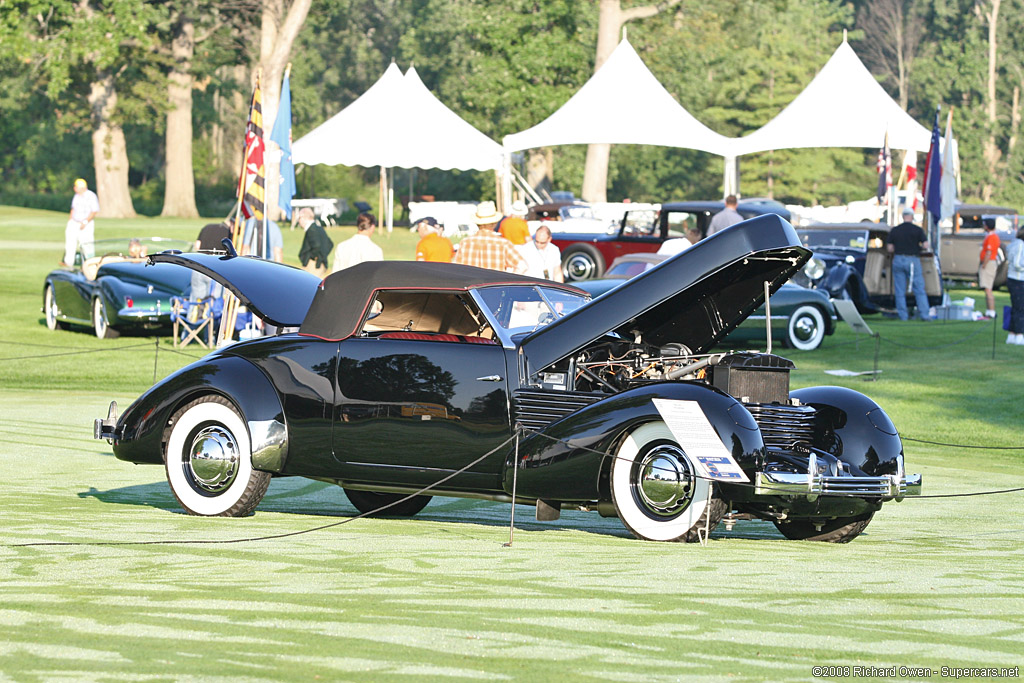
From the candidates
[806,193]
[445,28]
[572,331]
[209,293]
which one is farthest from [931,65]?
[572,331]

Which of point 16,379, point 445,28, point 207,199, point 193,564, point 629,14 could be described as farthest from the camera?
point 445,28

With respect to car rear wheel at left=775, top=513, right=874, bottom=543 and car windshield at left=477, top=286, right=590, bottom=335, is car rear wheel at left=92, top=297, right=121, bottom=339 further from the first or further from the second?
car rear wheel at left=775, top=513, right=874, bottom=543

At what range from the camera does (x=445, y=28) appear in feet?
252

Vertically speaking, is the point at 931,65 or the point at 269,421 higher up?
the point at 931,65

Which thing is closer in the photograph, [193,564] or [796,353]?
[193,564]

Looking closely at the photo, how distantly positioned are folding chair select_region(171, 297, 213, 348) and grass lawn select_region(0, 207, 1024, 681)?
8923mm

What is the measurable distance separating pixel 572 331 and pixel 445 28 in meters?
70.9

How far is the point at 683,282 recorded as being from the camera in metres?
8.00

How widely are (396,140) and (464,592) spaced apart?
35.1 metres

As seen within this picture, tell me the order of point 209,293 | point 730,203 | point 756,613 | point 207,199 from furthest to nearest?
1. point 207,199
2. point 730,203
3. point 209,293
4. point 756,613

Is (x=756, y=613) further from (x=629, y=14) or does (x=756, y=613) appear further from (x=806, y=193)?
(x=806, y=193)

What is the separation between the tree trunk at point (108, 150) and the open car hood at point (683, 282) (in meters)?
51.5

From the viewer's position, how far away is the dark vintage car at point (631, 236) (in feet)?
87.6

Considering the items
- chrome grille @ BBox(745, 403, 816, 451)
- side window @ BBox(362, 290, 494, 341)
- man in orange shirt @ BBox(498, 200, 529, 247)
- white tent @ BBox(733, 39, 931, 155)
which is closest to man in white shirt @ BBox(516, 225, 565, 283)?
man in orange shirt @ BBox(498, 200, 529, 247)
